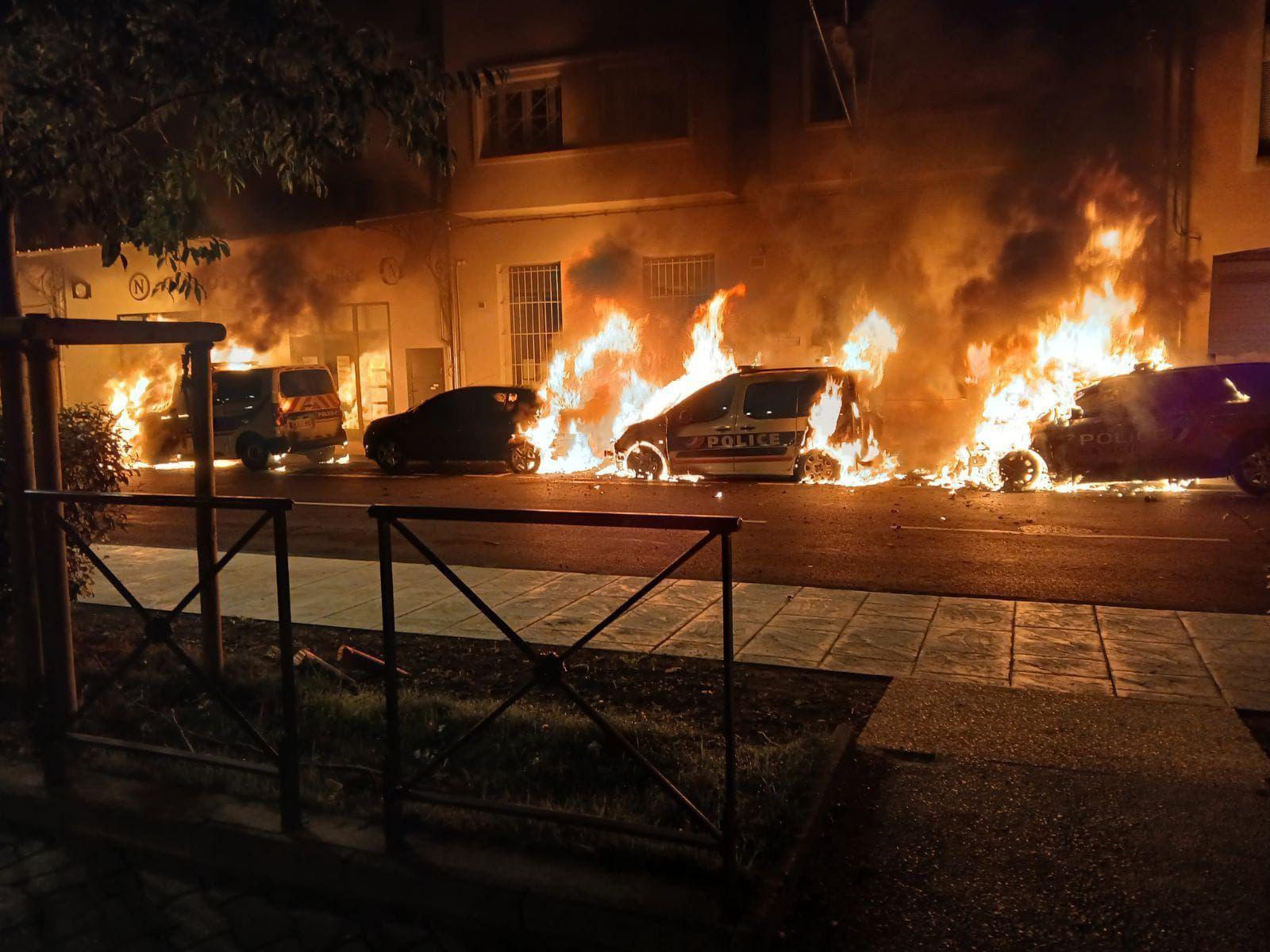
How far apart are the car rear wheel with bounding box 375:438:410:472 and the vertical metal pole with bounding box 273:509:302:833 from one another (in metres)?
14.1

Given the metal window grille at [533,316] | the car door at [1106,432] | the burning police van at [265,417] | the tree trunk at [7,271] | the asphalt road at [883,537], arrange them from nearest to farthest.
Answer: the tree trunk at [7,271] → the asphalt road at [883,537] → the car door at [1106,432] → the burning police van at [265,417] → the metal window grille at [533,316]

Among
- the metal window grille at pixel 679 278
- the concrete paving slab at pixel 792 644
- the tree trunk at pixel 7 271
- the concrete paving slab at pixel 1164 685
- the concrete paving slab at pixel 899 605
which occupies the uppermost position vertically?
the metal window grille at pixel 679 278

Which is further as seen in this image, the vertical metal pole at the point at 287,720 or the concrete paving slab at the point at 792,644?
the concrete paving slab at the point at 792,644

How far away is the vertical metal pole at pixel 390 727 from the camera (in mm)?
3541

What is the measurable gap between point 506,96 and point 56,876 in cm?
1984

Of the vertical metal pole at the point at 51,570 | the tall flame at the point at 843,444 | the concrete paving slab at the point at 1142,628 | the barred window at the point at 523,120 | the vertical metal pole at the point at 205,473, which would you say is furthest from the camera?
the barred window at the point at 523,120

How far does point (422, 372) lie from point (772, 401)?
10849mm

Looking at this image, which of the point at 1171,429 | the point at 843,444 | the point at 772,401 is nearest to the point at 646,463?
the point at 772,401

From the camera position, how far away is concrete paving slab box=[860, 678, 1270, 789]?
425 cm

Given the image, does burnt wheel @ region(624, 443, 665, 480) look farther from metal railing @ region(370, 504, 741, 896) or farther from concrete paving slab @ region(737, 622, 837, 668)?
metal railing @ region(370, 504, 741, 896)

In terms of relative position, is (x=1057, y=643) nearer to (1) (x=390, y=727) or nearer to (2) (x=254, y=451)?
(1) (x=390, y=727)

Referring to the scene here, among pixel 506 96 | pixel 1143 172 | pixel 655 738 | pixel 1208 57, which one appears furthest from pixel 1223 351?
pixel 655 738

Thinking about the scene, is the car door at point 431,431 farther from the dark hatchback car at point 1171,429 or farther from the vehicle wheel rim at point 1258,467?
the vehicle wheel rim at point 1258,467

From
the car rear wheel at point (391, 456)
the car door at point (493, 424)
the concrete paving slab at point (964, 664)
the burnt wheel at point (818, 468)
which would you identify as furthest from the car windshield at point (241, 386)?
the concrete paving slab at point (964, 664)
